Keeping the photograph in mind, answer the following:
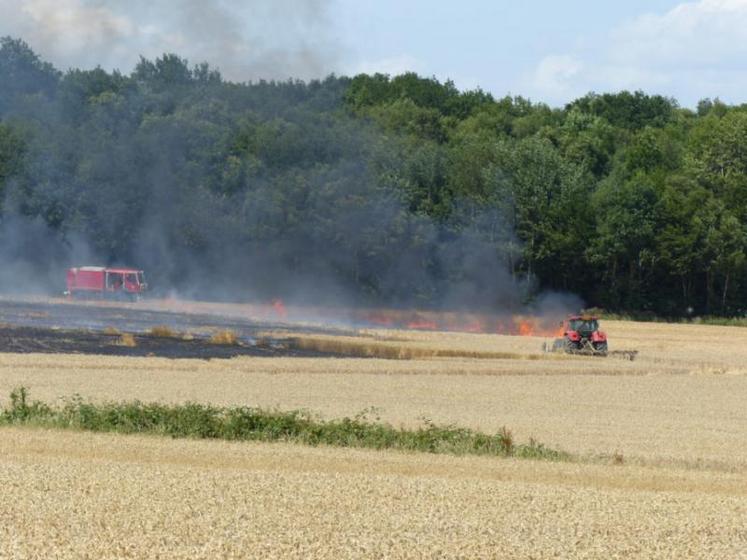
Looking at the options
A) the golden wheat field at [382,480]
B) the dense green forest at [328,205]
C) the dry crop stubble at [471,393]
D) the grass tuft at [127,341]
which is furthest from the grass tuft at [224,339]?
the dense green forest at [328,205]

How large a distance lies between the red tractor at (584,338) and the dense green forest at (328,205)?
37.0 m

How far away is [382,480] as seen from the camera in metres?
25.2

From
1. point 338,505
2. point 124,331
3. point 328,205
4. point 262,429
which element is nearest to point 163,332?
point 124,331

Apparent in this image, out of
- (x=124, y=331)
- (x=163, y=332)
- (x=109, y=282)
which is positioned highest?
(x=109, y=282)

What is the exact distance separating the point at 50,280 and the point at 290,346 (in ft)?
204

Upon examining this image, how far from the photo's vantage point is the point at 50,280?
419 ft

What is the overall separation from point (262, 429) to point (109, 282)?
84.9 m

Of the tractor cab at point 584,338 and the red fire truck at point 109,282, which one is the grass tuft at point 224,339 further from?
the red fire truck at point 109,282

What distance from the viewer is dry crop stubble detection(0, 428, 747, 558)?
737 inches

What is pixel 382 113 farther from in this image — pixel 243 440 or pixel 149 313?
pixel 243 440

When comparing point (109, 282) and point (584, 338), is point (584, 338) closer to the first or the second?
point (584, 338)

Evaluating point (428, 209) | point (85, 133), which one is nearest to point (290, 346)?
point (428, 209)

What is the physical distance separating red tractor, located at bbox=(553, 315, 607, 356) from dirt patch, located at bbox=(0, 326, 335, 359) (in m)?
12.8

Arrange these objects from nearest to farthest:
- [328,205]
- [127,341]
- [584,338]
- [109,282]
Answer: [127,341] < [584,338] < [328,205] < [109,282]
